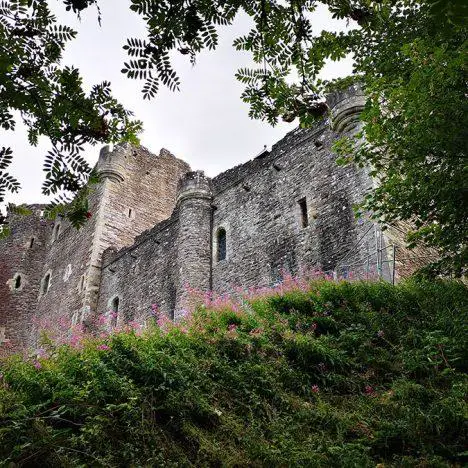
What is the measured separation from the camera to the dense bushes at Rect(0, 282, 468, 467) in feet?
12.8

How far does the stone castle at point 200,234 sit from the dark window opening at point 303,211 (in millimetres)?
28

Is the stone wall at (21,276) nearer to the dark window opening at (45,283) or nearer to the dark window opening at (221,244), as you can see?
the dark window opening at (45,283)

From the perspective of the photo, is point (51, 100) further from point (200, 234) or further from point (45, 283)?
point (45, 283)

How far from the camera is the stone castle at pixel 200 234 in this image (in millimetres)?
11344

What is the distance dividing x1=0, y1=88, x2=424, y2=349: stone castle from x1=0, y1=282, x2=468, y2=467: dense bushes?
12.3ft

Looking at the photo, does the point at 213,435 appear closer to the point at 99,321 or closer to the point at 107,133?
the point at 107,133

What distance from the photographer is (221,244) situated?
14531mm

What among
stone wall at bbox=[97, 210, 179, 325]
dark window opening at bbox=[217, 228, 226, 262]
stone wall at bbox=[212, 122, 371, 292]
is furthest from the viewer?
stone wall at bbox=[97, 210, 179, 325]

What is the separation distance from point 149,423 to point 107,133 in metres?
2.92

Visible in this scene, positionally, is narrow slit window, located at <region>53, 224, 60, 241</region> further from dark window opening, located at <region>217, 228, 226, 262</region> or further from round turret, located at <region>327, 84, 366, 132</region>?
round turret, located at <region>327, 84, 366, 132</region>

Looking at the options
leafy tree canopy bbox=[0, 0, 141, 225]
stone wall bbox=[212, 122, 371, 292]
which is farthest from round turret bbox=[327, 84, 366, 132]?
leafy tree canopy bbox=[0, 0, 141, 225]

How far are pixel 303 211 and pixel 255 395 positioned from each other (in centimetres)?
794

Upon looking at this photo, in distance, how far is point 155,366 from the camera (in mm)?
4980

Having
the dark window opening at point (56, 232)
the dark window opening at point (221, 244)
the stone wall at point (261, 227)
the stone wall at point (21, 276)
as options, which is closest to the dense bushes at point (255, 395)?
the stone wall at point (261, 227)
